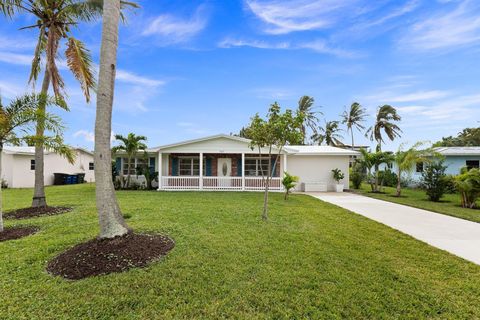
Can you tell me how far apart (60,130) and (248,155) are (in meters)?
11.7

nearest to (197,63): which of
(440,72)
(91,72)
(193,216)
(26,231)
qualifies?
(91,72)

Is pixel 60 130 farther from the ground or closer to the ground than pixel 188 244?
farther from the ground

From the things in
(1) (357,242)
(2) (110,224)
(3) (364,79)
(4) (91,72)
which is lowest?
Result: (1) (357,242)

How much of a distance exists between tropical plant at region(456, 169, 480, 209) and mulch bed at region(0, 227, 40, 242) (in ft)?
52.9

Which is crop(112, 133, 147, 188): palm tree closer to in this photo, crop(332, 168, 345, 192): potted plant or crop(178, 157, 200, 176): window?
crop(178, 157, 200, 176): window

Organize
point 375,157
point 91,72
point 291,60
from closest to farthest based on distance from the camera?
point 91,72
point 291,60
point 375,157

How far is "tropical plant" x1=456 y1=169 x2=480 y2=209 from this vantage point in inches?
421

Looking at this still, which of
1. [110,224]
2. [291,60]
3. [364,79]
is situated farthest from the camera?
[364,79]

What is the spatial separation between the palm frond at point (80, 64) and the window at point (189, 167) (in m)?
9.78

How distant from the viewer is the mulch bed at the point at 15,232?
18.8 feet

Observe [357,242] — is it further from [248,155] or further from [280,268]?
[248,155]

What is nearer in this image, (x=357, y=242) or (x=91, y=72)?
(x=357, y=242)

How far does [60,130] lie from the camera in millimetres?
7332

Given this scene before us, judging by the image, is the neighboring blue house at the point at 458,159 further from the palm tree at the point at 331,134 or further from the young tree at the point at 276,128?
the palm tree at the point at 331,134
